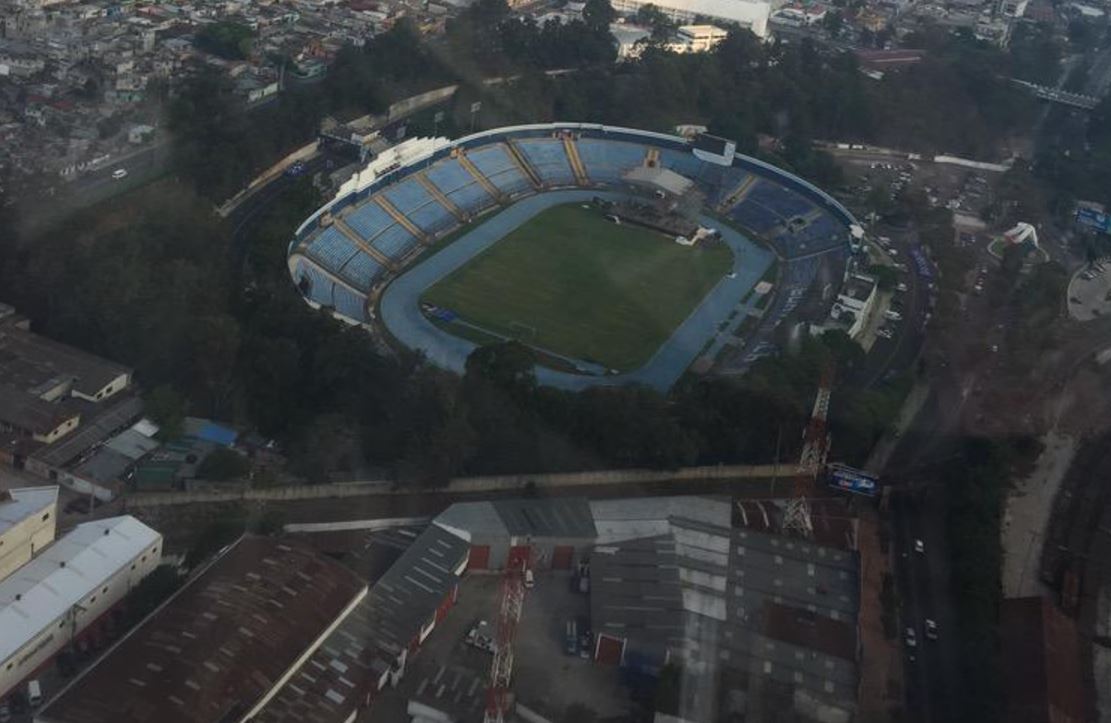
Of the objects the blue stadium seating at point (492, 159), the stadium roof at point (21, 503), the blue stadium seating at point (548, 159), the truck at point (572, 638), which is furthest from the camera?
the blue stadium seating at point (548, 159)

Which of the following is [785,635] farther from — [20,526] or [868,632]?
[20,526]

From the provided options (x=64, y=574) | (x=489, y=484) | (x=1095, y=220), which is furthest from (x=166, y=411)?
(x=1095, y=220)

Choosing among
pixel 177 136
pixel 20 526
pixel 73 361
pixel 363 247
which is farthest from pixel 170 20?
pixel 20 526

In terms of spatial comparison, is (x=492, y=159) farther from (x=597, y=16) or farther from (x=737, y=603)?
(x=737, y=603)

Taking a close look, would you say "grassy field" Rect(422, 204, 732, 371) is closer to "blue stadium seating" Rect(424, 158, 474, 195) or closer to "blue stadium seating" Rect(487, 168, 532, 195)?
"blue stadium seating" Rect(487, 168, 532, 195)

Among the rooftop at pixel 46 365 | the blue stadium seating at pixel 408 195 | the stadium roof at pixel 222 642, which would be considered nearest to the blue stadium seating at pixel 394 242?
the blue stadium seating at pixel 408 195

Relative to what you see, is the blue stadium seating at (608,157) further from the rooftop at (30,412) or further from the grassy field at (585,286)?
the rooftop at (30,412)
